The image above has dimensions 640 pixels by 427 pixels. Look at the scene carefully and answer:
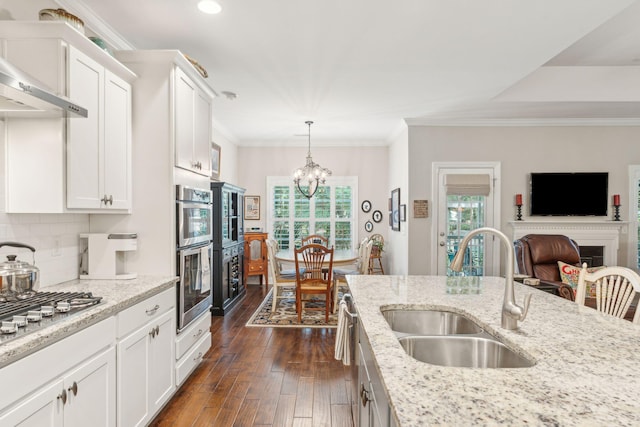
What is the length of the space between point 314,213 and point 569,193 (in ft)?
13.3

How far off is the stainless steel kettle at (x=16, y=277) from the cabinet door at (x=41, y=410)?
0.58 m

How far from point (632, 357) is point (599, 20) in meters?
2.53

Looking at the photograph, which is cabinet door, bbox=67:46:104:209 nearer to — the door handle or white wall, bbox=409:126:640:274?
the door handle

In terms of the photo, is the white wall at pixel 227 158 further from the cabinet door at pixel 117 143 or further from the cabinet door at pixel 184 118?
the cabinet door at pixel 117 143

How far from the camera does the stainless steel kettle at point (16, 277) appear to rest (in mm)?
1673

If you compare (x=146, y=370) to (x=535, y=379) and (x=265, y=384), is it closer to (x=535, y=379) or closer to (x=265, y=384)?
(x=265, y=384)

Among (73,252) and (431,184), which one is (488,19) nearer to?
(431,184)

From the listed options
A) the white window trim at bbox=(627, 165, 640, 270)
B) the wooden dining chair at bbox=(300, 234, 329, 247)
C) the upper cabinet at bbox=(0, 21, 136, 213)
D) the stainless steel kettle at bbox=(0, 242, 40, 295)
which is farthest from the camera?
the wooden dining chair at bbox=(300, 234, 329, 247)

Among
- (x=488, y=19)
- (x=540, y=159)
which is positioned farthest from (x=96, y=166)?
(x=540, y=159)

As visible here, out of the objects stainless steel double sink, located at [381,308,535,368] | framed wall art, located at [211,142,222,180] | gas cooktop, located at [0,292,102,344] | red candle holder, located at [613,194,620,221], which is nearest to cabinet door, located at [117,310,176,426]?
gas cooktop, located at [0,292,102,344]

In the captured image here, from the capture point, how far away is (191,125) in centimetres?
288

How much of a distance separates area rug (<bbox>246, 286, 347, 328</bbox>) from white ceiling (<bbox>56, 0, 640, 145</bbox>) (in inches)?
104

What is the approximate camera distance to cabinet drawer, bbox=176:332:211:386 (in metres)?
2.63

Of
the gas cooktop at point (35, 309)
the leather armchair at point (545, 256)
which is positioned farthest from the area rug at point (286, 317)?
the gas cooktop at point (35, 309)
